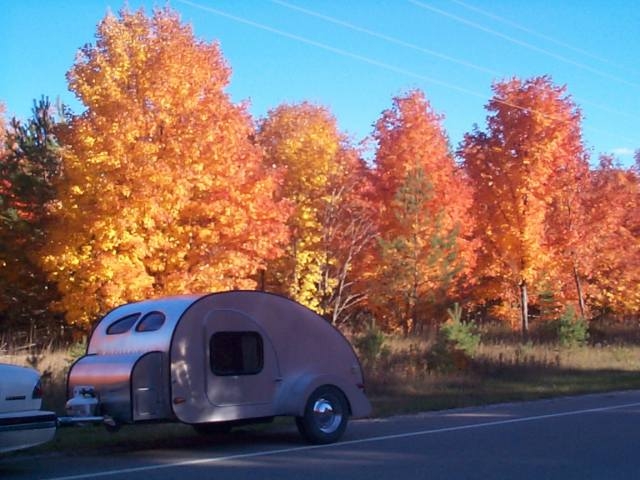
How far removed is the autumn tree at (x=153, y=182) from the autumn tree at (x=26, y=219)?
5509 mm

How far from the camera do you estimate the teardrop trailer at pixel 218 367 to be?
35.9 ft

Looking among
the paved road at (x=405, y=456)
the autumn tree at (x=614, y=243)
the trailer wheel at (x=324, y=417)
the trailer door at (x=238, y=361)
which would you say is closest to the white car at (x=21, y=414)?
the paved road at (x=405, y=456)

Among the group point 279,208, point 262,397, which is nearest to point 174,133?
point 279,208

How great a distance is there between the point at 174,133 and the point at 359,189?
1310cm

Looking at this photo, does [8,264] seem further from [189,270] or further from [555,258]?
[555,258]

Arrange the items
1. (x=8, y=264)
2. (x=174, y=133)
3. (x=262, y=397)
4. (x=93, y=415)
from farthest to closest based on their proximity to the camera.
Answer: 1. (x=8, y=264)
2. (x=174, y=133)
3. (x=262, y=397)
4. (x=93, y=415)

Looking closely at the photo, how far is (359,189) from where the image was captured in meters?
34.8

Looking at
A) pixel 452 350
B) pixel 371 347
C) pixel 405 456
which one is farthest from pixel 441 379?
pixel 405 456

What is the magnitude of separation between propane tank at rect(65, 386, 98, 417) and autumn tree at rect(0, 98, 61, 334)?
18205 mm

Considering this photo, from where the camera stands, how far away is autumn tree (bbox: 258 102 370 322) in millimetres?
35094

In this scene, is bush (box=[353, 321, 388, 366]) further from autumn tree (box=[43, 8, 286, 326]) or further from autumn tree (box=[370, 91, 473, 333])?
autumn tree (box=[370, 91, 473, 333])

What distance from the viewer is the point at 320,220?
37.2m

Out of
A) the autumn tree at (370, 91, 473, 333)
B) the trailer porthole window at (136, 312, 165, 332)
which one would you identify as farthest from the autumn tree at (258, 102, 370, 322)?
the trailer porthole window at (136, 312, 165, 332)

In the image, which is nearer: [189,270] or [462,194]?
[189,270]
